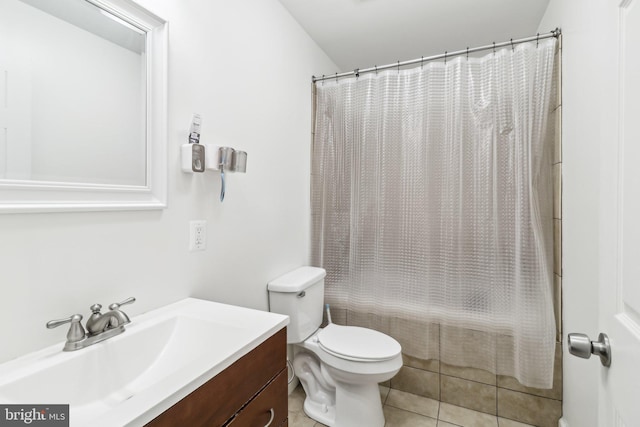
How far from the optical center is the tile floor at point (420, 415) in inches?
66.9

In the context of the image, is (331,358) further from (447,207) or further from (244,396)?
(447,207)

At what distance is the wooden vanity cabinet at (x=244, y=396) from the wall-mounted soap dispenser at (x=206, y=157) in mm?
679

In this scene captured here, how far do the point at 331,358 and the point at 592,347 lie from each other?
3.87 feet

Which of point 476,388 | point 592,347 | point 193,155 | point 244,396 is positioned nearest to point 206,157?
point 193,155

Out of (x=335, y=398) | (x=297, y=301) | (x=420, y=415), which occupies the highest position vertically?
(x=297, y=301)

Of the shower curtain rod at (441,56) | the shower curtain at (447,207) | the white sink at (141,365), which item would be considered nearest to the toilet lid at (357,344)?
the shower curtain at (447,207)

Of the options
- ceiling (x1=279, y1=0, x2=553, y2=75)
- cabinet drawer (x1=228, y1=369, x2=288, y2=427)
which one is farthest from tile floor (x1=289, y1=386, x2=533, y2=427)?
ceiling (x1=279, y1=0, x2=553, y2=75)

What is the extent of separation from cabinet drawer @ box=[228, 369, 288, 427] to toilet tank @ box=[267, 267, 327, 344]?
63 cm

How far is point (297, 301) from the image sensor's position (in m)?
1.69

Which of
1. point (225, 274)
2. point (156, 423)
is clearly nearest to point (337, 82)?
point (225, 274)

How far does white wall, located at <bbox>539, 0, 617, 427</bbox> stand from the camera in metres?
1.16

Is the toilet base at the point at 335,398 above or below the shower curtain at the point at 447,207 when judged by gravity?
below

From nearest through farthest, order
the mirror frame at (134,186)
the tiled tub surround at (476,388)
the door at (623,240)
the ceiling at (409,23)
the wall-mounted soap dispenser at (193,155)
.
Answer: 1. the door at (623,240)
2. the mirror frame at (134,186)
3. the wall-mounted soap dispenser at (193,155)
4. the tiled tub surround at (476,388)
5. the ceiling at (409,23)

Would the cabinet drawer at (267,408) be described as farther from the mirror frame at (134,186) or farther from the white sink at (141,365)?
the mirror frame at (134,186)
